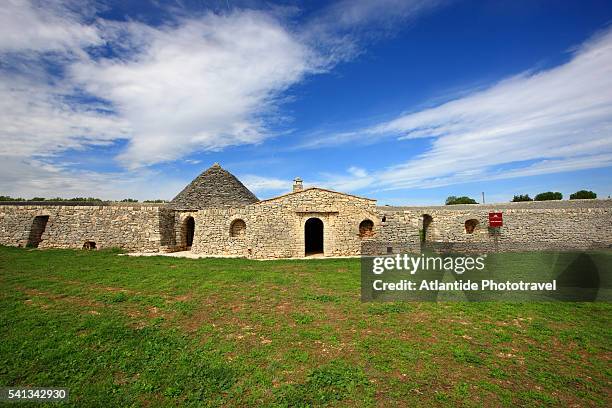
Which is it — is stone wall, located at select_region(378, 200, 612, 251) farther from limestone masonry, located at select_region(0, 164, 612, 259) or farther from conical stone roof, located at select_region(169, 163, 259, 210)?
conical stone roof, located at select_region(169, 163, 259, 210)

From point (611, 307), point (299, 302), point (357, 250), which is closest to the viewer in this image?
point (611, 307)

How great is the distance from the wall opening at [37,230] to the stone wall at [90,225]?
3.2 inches

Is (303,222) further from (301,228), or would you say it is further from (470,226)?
(470,226)

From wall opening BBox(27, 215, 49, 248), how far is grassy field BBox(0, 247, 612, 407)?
1154 centimetres

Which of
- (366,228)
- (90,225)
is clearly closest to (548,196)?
(366,228)

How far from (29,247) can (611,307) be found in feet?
91.9

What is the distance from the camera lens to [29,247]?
18.2 m

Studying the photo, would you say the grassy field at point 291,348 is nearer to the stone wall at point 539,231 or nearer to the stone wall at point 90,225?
the stone wall at point 90,225

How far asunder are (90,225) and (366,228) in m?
18.0

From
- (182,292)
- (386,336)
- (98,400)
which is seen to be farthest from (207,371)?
(182,292)

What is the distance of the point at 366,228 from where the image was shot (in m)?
18.0

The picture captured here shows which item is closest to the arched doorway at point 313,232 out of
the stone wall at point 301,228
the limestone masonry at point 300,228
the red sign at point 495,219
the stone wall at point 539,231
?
the limestone masonry at point 300,228

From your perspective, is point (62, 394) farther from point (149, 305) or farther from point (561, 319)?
point (561, 319)

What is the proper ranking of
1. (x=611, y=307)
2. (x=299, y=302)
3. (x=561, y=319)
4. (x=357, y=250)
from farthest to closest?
(x=357, y=250) → (x=299, y=302) → (x=611, y=307) → (x=561, y=319)
